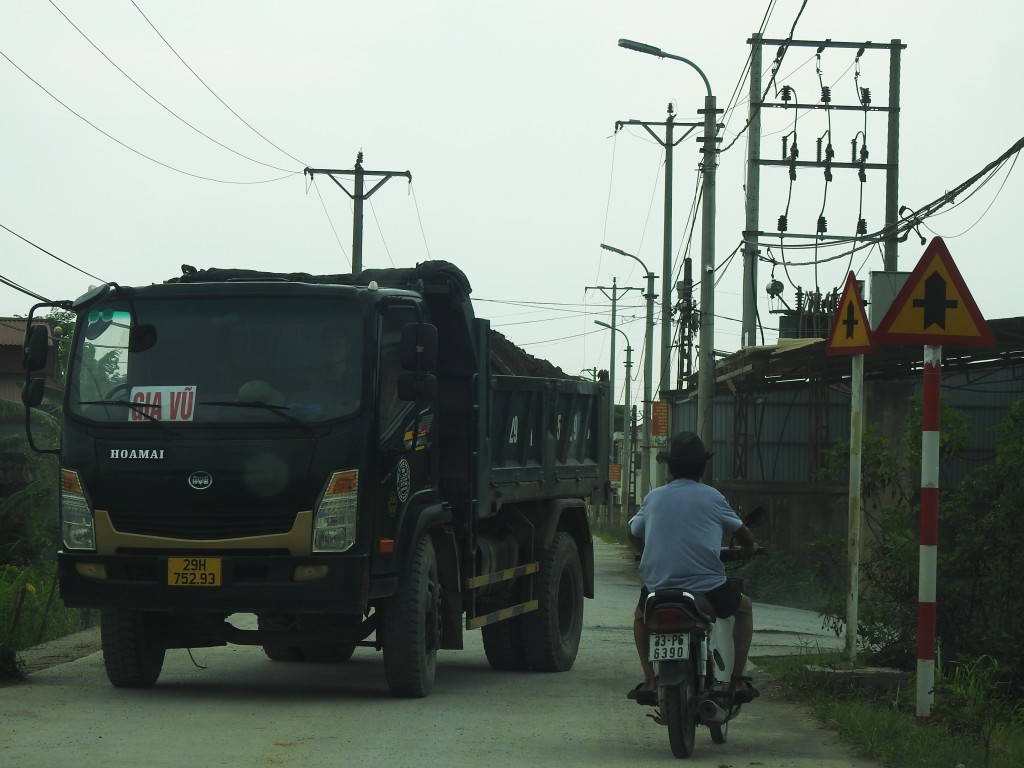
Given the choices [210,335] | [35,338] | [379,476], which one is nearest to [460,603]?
[379,476]

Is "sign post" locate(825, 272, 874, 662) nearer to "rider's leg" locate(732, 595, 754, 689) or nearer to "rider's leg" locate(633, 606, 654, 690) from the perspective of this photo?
"rider's leg" locate(732, 595, 754, 689)

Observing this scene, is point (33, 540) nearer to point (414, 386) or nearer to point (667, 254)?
point (414, 386)

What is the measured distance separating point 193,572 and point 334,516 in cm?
93

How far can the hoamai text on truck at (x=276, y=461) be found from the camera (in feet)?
30.1

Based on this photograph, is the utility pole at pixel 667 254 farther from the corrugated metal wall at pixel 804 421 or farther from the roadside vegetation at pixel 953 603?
the roadside vegetation at pixel 953 603

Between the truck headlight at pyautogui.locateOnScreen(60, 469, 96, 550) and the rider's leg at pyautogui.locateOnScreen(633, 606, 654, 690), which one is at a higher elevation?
the truck headlight at pyautogui.locateOnScreen(60, 469, 96, 550)

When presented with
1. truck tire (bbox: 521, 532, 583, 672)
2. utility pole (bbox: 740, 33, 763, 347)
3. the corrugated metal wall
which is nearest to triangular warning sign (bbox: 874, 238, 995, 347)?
truck tire (bbox: 521, 532, 583, 672)

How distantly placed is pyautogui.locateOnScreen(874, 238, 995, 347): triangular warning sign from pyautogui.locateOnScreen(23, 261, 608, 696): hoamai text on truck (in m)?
2.91

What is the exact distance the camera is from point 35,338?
31.7 feet

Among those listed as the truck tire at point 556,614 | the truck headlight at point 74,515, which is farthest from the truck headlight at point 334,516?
the truck tire at point 556,614

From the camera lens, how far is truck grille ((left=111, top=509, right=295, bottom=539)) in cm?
919

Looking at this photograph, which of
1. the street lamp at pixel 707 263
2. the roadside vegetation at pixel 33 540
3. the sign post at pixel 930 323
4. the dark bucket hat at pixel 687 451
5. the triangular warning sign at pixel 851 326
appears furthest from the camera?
the street lamp at pixel 707 263

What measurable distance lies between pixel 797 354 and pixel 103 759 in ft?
58.0

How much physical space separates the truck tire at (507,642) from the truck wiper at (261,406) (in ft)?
11.7
